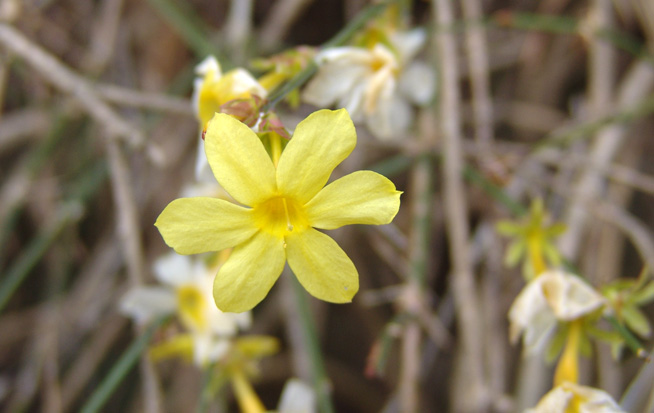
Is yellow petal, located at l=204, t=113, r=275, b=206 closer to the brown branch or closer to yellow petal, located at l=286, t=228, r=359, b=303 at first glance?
yellow petal, located at l=286, t=228, r=359, b=303

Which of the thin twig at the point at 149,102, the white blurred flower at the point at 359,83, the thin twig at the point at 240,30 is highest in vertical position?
the thin twig at the point at 240,30

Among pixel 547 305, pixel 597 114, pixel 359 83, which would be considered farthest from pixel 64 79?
pixel 597 114

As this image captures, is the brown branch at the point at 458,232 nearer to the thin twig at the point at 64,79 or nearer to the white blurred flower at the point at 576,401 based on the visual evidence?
the white blurred flower at the point at 576,401

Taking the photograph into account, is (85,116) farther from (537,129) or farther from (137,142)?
(537,129)

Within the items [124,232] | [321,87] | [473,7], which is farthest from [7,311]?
[473,7]

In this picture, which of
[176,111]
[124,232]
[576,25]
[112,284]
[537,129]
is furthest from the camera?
[537,129]

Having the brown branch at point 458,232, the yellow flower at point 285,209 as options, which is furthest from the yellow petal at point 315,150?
the brown branch at point 458,232
